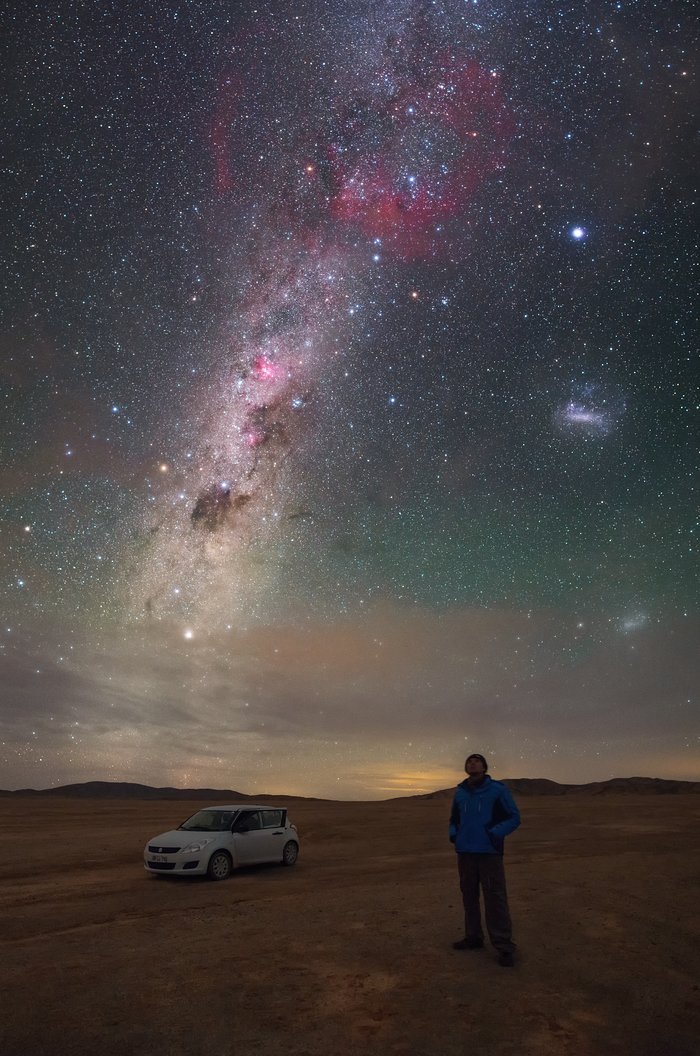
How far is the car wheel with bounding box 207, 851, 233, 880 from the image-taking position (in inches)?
542

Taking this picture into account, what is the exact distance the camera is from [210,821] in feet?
49.8

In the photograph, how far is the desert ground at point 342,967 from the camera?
5.21 metres

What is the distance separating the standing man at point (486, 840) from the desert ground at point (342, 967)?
38 centimetres

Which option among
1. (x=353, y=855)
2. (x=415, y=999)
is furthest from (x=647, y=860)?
(x=415, y=999)

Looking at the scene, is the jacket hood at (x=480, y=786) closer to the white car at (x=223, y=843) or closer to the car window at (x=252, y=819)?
the white car at (x=223, y=843)

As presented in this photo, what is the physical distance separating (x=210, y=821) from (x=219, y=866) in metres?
1.36

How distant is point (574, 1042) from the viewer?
5.12 m

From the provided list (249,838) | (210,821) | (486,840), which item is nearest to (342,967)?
(486,840)

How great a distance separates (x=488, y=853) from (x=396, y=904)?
14.9ft

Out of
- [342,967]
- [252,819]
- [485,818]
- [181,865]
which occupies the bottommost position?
[342,967]

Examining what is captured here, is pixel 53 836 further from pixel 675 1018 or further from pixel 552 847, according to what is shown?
pixel 675 1018

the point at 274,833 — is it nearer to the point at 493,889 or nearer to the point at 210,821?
the point at 210,821

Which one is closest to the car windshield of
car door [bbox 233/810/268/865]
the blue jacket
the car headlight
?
car door [bbox 233/810/268/865]

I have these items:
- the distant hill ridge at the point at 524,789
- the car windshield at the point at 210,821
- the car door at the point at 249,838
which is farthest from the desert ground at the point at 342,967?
the distant hill ridge at the point at 524,789
